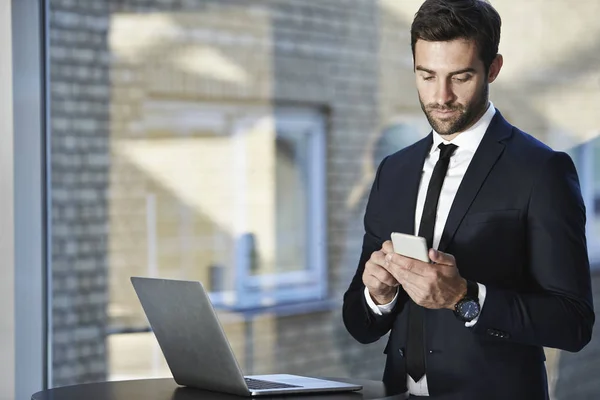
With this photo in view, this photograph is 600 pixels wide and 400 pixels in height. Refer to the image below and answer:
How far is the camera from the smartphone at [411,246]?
1.87 metres

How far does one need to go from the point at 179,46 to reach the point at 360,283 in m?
2.09

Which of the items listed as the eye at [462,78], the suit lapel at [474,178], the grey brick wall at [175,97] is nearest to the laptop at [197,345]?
the suit lapel at [474,178]

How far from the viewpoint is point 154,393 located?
219cm

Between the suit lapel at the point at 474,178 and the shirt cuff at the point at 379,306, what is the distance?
19 cm

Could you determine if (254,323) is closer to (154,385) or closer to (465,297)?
(154,385)

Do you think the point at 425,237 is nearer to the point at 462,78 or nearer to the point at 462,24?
the point at 462,78

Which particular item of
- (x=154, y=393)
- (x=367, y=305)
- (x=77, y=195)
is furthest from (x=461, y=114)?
(x=77, y=195)

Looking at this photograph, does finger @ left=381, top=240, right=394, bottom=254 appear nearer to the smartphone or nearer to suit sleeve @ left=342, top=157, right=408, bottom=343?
the smartphone

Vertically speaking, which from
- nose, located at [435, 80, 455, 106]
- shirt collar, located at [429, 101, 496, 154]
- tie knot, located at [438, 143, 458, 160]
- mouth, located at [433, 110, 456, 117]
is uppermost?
nose, located at [435, 80, 455, 106]

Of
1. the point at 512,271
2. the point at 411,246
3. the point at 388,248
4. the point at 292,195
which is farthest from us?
the point at 292,195

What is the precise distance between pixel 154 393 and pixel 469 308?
0.75 meters

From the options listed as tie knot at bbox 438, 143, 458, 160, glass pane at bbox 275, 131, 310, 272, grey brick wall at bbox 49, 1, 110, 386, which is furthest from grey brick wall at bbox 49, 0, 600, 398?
tie knot at bbox 438, 143, 458, 160

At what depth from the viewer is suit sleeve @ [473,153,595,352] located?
2.04 metres

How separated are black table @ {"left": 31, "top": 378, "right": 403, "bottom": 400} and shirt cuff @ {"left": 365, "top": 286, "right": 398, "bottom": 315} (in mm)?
169
